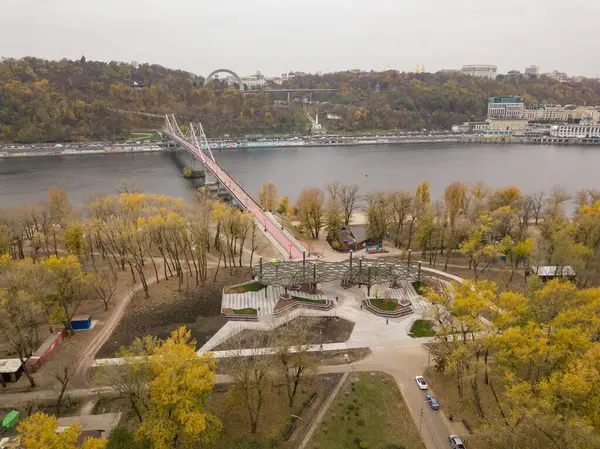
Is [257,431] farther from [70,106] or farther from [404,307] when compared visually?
[70,106]

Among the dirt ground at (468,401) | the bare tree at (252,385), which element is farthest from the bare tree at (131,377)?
the dirt ground at (468,401)

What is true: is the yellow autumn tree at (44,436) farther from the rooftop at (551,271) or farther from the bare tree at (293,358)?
the rooftop at (551,271)

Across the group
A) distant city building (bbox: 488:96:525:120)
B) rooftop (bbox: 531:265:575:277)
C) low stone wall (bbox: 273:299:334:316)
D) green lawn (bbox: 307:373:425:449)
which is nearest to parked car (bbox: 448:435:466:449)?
green lawn (bbox: 307:373:425:449)

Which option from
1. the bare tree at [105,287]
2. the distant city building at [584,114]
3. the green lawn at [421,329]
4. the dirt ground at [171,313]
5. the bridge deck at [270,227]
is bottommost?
the green lawn at [421,329]

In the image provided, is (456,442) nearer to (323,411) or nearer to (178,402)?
(323,411)

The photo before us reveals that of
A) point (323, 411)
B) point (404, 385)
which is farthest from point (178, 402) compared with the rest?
point (404, 385)

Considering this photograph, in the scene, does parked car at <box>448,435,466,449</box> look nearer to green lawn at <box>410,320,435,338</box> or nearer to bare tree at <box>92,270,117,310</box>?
green lawn at <box>410,320,435,338</box>

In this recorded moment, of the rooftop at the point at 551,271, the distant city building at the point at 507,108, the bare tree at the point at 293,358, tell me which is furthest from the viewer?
the distant city building at the point at 507,108
